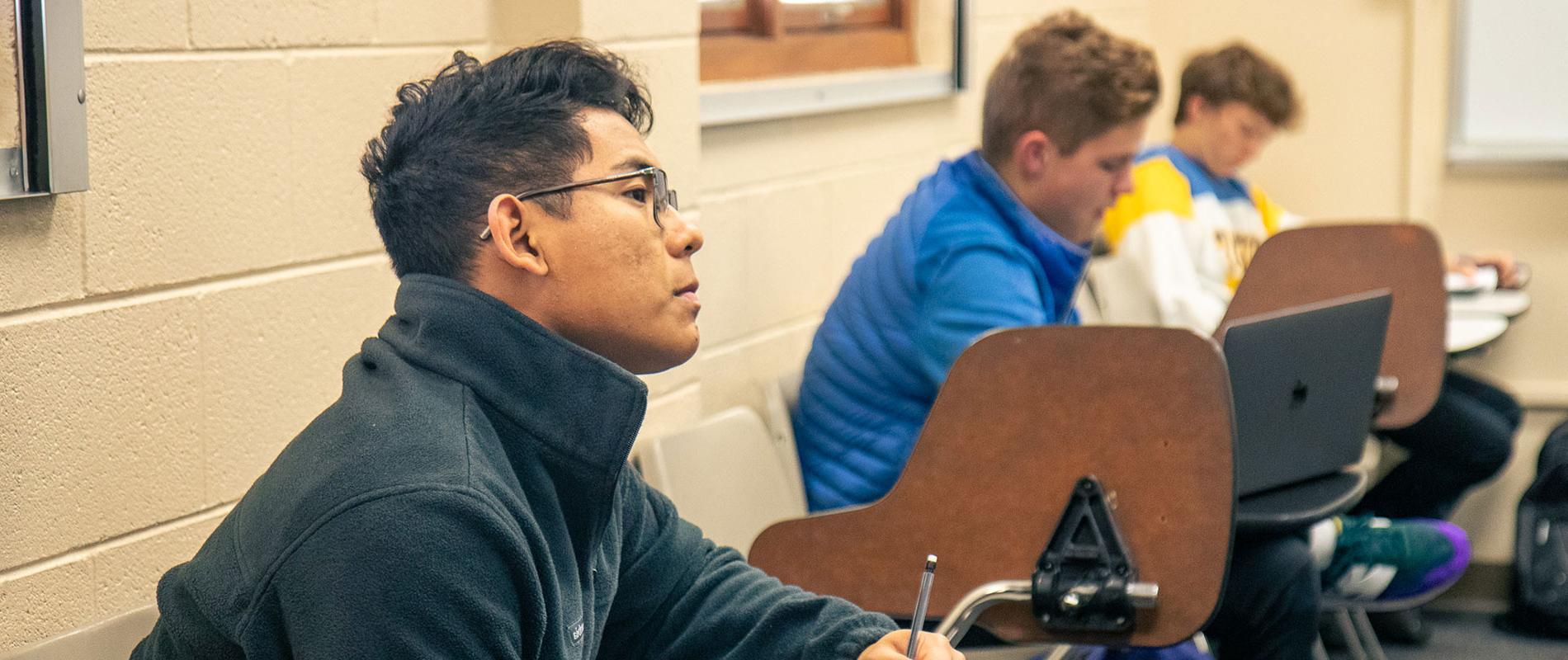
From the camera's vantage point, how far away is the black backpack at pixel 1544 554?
3.35 meters

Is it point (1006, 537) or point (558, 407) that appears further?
point (1006, 537)

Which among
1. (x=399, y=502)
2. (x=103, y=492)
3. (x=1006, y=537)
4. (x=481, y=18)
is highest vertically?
(x=481, y=18)

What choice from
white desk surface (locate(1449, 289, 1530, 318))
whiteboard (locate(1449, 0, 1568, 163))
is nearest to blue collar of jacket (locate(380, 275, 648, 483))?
white desk surface (locate(1449, 289, 1530, 318))

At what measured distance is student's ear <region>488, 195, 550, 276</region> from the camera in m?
Result: 1.07

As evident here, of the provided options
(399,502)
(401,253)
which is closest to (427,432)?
(399,502)

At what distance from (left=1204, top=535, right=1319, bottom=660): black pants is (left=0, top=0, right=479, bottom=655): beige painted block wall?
122cm

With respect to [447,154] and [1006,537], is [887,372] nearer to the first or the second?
[1006,537]

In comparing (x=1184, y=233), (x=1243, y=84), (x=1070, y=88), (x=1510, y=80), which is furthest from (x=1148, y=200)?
(x=1510, y=80)

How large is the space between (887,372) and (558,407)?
104 centimetres

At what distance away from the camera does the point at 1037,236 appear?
205 cm

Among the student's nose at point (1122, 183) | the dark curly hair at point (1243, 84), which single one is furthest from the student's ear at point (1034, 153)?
the dark curly hair at point (1243, 84)

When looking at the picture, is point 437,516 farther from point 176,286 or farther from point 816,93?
point 816,93

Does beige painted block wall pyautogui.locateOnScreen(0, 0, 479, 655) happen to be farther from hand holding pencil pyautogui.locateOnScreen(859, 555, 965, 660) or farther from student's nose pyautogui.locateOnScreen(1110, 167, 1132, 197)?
student's nose pyautogui.locateOnScreen(1110, 167, 1132, 197)

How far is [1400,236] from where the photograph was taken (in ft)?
8.46
